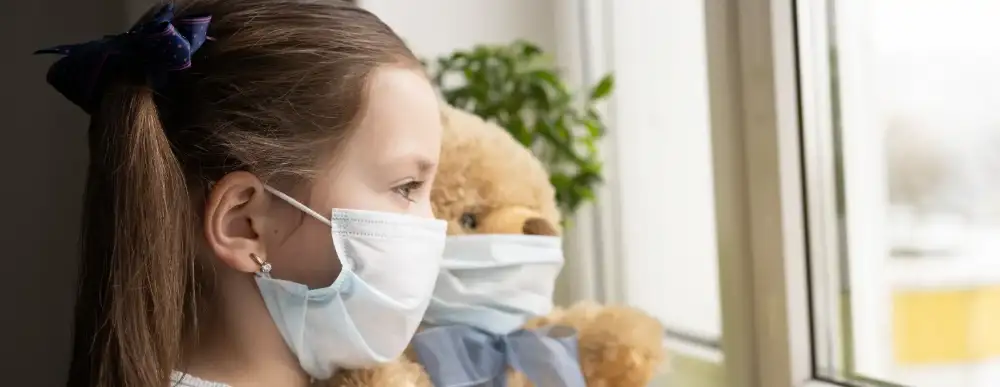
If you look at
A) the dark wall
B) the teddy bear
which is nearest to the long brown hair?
the teddy bear

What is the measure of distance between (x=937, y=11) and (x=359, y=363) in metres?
0.74

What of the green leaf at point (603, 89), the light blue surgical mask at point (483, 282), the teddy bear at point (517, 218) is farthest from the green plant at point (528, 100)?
the light blue surgical mask at point (483, 282)

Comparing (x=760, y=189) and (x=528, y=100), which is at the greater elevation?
(x=528, y=100)

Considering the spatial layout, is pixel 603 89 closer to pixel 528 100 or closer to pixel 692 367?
pixel 528 100

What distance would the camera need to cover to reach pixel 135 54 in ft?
2.49

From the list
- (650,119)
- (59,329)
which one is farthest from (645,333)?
(59,329)

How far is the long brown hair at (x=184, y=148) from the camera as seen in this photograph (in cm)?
75

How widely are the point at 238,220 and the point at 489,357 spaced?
31 cm

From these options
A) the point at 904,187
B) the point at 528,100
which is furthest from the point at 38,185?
the point at 904,187

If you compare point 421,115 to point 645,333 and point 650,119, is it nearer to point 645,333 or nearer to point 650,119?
point 645,333

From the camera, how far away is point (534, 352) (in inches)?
36.6

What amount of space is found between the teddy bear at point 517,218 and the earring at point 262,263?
18 centimetres

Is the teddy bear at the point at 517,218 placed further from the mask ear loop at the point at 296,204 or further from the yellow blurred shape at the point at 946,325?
the yellow blurred shape at the point at 946,325

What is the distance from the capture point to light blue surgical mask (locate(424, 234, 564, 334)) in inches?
37.2
